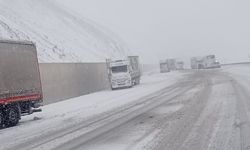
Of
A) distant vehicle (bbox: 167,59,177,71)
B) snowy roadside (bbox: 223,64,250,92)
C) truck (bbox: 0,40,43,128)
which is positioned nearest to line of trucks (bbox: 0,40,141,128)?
truck (bbox: 0,40,43,128)

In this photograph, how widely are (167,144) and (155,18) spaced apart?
171m

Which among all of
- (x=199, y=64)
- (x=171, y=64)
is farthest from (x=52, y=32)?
(x=171, y=64)

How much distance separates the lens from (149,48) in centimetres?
15775

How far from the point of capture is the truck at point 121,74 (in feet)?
145

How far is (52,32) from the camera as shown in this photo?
6075 cm

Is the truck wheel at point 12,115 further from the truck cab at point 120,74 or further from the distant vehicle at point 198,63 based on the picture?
the distant vehicle at point 198,63

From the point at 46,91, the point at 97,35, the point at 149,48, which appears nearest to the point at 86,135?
the point at 46,91

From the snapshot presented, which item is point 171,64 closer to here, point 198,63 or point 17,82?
point 198,63

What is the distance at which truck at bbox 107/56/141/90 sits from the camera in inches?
1738

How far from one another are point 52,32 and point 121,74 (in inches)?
735

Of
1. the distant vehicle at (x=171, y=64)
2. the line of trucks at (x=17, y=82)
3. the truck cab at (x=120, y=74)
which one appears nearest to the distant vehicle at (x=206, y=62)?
the distant vehicle at (x=171, y=64)

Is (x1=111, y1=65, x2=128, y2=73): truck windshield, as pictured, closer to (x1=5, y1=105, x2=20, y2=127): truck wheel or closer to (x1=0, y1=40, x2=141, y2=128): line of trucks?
(x1=0, y1=40, x2=141, y2=128): line of trucks

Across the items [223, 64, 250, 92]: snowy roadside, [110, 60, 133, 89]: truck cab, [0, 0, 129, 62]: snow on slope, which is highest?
[0, 0, 129, 62]: snow on slope

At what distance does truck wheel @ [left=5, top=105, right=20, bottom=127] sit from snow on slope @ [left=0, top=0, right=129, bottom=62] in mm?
21871
